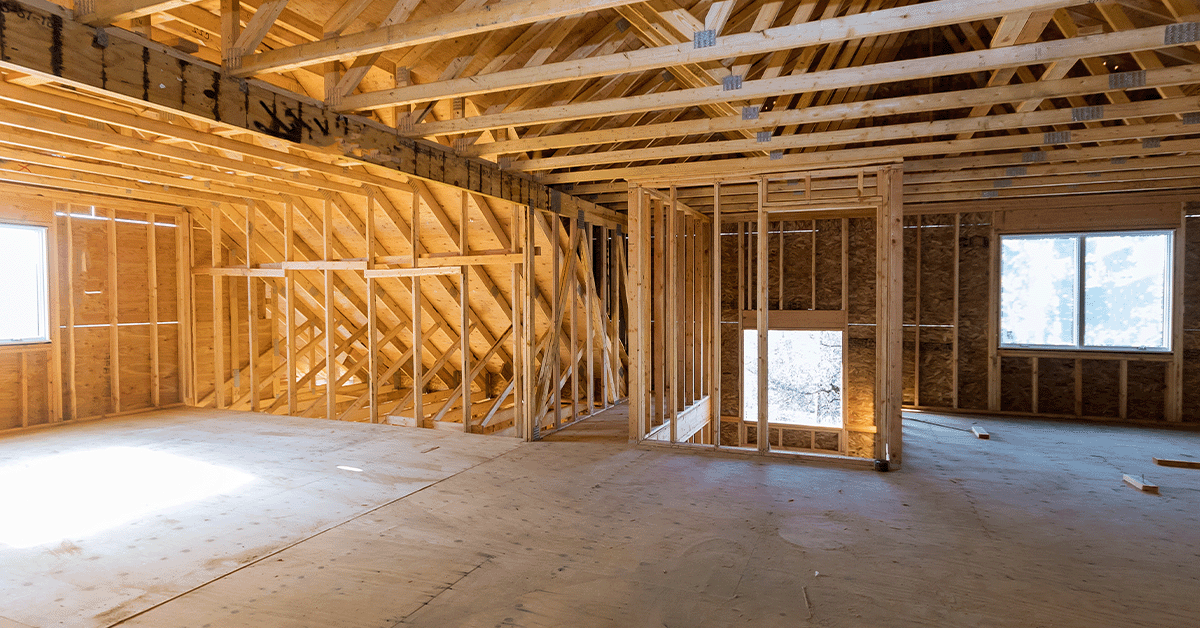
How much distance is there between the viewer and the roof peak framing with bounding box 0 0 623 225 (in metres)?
2.78

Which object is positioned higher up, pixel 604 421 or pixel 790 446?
pixel 604 421

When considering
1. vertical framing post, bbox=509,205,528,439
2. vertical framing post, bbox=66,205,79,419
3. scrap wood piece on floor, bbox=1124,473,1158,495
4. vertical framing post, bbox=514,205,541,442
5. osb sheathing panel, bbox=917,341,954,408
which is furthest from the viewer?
osb sheathing panel, bbox=917,341,954,408

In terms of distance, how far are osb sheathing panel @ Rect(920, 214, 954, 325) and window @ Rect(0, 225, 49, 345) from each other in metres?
11.9

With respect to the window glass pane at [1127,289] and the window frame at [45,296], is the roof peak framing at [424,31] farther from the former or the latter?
the window glass pane at [1127,289]

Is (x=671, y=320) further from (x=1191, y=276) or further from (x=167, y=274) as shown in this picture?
(x=167, y=274)

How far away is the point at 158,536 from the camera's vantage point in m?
4.08

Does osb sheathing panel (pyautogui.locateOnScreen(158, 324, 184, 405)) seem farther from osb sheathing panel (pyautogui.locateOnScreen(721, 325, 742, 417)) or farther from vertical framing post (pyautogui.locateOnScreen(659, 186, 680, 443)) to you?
osb sheathing panel (pyautogui.locateOnScreen(721, 325, 742, 417))

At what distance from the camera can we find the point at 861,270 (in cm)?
936

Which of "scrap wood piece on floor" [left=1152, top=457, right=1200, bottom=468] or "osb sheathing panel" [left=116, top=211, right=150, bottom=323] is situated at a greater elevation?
"osb sheathing panel" [left=116, top=211, right=150, bottom=323]

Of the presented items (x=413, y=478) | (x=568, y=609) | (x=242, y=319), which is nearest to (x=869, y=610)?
(x=568, y=609)

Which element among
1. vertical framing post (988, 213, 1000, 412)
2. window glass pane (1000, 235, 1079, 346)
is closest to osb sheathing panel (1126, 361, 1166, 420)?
window glass pane (1000, 235, 1079, 346)

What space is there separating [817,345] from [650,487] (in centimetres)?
548

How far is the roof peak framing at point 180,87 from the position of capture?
2.78m

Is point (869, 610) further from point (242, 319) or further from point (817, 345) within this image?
point (242, 319)
